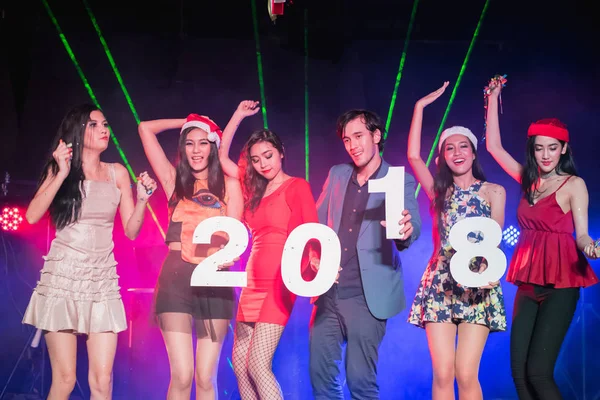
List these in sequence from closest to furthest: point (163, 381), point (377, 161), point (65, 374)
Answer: point (65, 374), point (377, 161), point (163, 381)

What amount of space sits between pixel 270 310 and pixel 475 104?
2441 millimetres

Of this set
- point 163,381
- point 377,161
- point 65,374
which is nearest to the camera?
point 65,374

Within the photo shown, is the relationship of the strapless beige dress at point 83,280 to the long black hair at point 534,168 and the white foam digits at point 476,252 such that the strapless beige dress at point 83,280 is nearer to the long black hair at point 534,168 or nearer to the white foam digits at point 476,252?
the white foam digits at point 476,252

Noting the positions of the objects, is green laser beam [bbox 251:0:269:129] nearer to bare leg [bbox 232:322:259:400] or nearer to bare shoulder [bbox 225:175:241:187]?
bare shoulder [bbox 225:175:241:187]

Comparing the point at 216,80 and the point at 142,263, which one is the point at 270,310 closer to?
the point at 142,263

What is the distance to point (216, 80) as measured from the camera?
476cm

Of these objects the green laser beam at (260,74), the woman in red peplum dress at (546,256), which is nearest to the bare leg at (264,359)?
the woman in red peplum dress at (546,256)

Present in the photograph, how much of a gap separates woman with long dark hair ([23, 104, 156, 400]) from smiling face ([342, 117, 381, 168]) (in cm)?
135

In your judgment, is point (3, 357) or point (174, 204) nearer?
point (174, 204)

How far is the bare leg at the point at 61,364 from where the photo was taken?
11.7ft

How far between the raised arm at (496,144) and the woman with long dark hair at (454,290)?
0.60 ft

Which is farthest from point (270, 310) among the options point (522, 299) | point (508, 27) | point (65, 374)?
point (508, 27)

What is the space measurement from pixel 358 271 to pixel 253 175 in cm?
101

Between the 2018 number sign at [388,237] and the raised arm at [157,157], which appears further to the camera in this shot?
the raised arm at [157,157]
